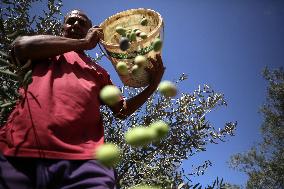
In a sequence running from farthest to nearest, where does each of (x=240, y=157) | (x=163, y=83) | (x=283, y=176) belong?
1. (x=240, y=157)
2. (x=283, y=176)
3. (x=163, y=83)

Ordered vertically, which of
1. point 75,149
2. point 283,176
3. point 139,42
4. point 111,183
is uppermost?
point 283,176

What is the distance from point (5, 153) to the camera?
6.30ft

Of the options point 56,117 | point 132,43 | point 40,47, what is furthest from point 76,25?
point 56,117

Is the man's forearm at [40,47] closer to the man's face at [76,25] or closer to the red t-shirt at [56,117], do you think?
the red t-shirt at [56,117]

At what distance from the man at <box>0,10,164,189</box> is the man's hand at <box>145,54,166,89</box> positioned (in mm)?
403

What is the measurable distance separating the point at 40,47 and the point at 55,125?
0.54 m

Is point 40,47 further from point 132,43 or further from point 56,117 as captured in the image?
point 132,43

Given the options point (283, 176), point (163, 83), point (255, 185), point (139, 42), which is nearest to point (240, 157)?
point (255, 185)

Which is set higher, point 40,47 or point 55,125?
point 40,47

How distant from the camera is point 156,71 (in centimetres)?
274

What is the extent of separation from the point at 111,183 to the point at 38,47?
2.96ft

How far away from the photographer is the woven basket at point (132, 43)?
2836 millimetres

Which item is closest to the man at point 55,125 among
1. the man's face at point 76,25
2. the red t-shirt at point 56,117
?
the red t-shirt at point 56,117

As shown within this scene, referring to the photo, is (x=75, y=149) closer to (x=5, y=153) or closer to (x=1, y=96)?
(x=5, y=153)
